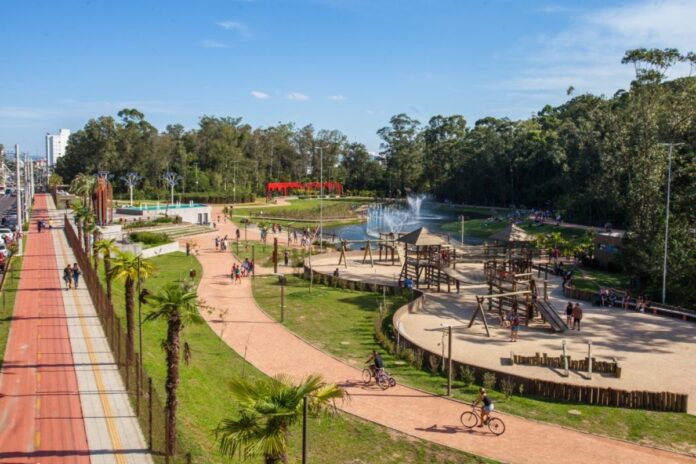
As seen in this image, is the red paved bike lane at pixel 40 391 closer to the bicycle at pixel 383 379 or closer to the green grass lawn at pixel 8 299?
the green grass lawn at pixel 8 299

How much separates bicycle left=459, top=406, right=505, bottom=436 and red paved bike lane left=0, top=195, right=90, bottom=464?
10.7m

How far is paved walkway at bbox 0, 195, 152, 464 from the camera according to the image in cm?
1445

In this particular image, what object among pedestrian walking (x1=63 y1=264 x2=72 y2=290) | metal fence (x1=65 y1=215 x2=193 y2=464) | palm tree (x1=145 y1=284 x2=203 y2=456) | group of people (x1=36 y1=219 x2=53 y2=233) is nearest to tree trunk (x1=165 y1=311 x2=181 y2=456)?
palm tree (x1=145 y1=284 x2=203 y2=456)

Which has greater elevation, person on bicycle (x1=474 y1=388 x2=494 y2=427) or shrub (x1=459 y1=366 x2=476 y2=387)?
person on bicycle (x1=474 y1=388 x2=494 y2=427)

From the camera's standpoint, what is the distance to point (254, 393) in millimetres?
10312

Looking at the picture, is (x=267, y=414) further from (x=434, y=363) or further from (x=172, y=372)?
(x=434, y=363)

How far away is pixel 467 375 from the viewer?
21312mm

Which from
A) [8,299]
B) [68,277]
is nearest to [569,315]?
[68,277]

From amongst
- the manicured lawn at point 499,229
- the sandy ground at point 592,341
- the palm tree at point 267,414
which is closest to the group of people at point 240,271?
the sandy ground at point 592,341

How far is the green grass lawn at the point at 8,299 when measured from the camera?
22.9 meters

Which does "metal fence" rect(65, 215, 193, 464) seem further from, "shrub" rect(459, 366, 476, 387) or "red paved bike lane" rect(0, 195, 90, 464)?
"shrub" rect(459, 366, 476, 387)

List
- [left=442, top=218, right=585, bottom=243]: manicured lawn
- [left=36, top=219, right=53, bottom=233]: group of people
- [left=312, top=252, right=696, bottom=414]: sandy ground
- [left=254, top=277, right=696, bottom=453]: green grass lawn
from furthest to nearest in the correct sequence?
[left=442, top=218, right=585, bottom=243]: manicured lawn
[left=36, top=219, right=53, bottom=233]: group of people
[left=312, top=252, right=696, bottom=414]: sandy ground
[left=254, top=277, right=696, bottom=453]: green grass lawn

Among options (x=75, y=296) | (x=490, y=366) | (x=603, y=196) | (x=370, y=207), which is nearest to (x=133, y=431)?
(x=490, y=366)

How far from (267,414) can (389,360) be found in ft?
48.2
